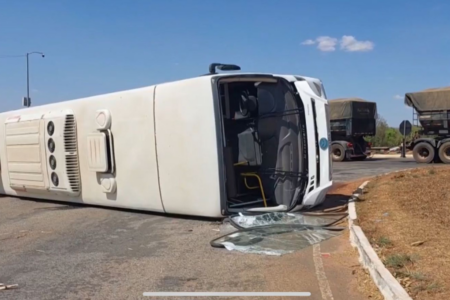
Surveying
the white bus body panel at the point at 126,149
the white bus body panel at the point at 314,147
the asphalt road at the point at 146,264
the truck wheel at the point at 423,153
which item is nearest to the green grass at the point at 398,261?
the asphalt road at the point at 146,264

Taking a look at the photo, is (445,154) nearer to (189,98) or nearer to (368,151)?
(368,151)

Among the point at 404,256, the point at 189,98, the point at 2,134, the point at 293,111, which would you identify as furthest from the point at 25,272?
the point at 2,134

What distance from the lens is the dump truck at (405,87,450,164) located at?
2136cm

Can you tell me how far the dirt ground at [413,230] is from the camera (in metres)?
4.38

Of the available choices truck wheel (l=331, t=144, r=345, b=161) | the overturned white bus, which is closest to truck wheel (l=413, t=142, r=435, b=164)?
truck wheel (l=331, t=144, r=345, b=161)

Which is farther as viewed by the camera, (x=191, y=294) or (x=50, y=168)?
(x=50, y=168)

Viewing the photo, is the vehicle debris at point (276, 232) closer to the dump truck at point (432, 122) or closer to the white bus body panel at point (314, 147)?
the white bus body panel at point (314, 147)

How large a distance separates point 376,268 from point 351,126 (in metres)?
21.2

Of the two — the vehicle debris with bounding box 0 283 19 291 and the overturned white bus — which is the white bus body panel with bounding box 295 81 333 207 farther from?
the vehicle debris with bounding box 0 283 19 291

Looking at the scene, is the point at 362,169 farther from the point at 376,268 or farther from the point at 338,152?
the point at 376,268

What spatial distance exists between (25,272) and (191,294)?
7.07 feet

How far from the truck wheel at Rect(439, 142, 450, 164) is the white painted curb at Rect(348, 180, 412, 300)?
16876 millimetres

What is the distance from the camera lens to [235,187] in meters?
8.65

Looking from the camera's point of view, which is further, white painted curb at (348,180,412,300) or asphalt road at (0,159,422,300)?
asphalt road at (0,159,422,300)
